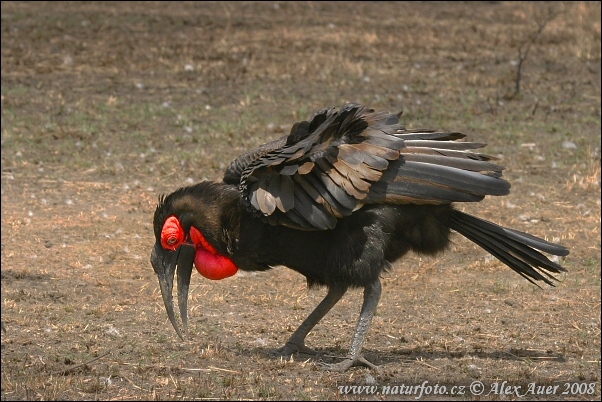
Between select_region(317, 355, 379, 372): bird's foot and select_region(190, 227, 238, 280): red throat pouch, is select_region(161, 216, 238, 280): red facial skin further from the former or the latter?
select_region(317, 355, 379, 372): bird's foot

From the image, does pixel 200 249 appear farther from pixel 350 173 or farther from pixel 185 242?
pixel 350 173

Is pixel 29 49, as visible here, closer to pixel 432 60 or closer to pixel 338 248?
pixel 432 60

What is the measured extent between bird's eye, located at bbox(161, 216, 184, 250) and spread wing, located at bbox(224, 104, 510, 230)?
39 cm

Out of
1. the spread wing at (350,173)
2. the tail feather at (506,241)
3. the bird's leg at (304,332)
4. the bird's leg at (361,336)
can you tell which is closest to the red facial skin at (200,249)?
the spread wing at (350,173)

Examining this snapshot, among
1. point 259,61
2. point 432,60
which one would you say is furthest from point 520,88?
point 259,61

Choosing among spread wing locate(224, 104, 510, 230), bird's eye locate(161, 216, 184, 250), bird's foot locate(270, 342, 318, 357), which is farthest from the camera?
bird's foot locate(270, 342, 318, 357)

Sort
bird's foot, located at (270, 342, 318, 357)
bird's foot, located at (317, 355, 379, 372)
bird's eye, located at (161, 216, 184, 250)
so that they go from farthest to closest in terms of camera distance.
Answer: bird's foot, located at (270, 342, 318, 357), bird's eye, located at (161, 216, 184, 250), bird's foot, located at (317, 355, 379, 372)

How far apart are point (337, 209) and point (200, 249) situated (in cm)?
81

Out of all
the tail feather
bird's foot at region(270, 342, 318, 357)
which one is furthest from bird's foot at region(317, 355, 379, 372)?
the tail feather

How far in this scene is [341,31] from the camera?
14703mm

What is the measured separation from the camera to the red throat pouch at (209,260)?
5.42 metres

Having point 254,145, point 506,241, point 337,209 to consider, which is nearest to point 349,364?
point 337,209

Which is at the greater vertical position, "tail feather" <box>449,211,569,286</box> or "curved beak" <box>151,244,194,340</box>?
"tail feather" <box>449,211,569,286</box>

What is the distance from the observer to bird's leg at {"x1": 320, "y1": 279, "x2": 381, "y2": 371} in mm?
5285
